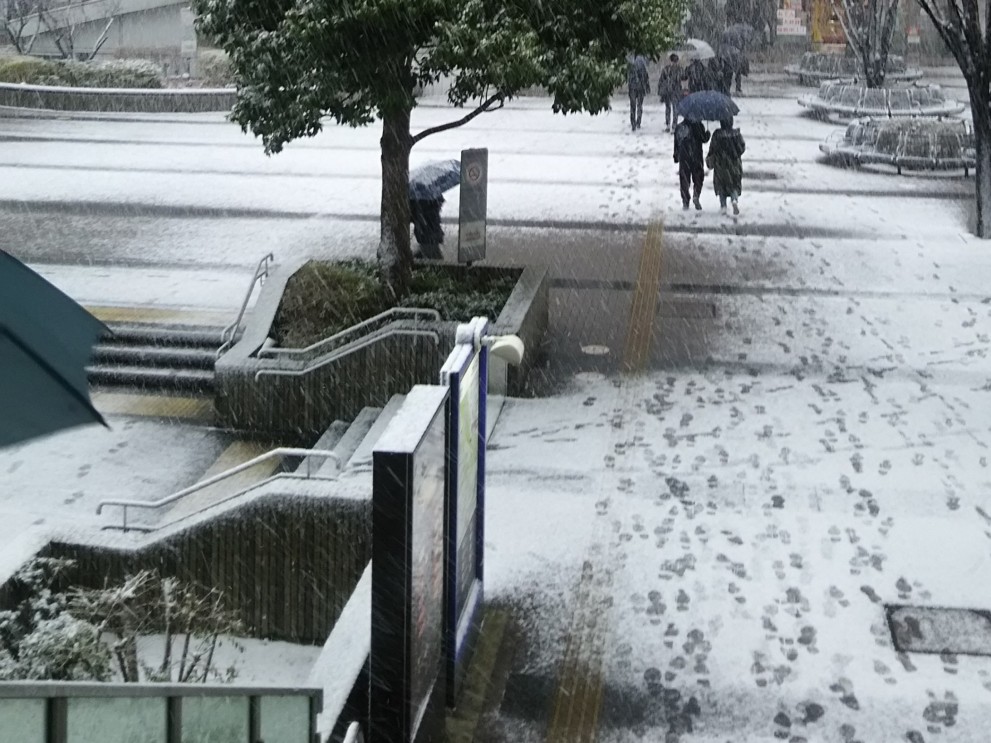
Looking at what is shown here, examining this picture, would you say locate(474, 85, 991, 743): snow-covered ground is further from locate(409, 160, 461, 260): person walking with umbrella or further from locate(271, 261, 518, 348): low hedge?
locate(409, 160, 461, 260): person walking with umbrella

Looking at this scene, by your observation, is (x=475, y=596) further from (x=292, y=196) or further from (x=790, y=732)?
(x=292, y=196)

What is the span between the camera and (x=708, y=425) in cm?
1162

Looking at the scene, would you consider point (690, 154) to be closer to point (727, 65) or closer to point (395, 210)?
point (395, 210)

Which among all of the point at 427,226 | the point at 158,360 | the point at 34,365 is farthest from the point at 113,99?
the point at 34,365

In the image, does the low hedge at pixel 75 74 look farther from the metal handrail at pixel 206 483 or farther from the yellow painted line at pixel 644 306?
the metal handrail at pixel 206 483

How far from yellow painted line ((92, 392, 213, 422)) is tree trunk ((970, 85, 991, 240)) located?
36.6ft

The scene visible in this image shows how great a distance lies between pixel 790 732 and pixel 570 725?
3.74ft

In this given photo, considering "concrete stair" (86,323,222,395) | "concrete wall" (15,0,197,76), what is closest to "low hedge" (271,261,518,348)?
"concrete stair" (86,323,222,395)

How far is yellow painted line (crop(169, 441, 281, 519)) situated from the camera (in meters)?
11.0

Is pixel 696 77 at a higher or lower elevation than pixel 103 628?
higher

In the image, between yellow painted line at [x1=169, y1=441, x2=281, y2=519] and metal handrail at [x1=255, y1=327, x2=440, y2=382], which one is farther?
metal handrail at [x1=255, y1=327, x2=440, y2=382]

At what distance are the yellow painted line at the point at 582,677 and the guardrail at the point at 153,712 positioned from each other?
2.21 m

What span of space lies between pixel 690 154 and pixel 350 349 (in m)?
9.11

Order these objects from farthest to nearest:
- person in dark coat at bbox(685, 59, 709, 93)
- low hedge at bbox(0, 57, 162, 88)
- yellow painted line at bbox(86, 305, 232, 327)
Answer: low hedge at bbox(0, 57, 162, 88), person in dark coat at bbox(685, 59, 709, 93), yellow painted line at bbox(86, 305, 232, 327)
